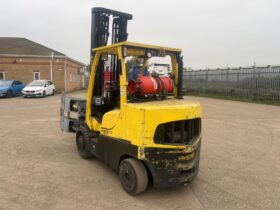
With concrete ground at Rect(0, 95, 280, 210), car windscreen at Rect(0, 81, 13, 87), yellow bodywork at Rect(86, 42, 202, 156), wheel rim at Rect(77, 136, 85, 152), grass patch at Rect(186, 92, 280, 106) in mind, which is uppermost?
car windscreen at Rect(0, 81, 13, 87)

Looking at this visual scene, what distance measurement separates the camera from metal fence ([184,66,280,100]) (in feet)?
64.0

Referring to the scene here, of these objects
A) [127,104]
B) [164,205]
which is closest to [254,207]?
[164,205]

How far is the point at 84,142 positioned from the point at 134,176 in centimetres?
195

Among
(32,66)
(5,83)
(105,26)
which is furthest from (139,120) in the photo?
(32,66)

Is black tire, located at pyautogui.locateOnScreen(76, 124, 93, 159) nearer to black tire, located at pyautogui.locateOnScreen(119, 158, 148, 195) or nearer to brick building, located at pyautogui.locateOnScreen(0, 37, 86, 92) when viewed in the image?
black tire, located at pyautogui.locateOnScreen(119, 158, 148, 195)

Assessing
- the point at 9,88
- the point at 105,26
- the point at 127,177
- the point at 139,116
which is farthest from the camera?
the point at 9,88

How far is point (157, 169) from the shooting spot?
4.12 metres

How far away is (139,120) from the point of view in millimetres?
3998

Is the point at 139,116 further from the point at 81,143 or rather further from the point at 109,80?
the point at 81,143

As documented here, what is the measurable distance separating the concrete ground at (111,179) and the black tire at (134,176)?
12 cm

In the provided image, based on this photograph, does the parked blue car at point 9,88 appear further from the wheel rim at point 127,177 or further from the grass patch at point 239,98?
the wheel rim at point 127,177

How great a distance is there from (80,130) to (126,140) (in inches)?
74.4

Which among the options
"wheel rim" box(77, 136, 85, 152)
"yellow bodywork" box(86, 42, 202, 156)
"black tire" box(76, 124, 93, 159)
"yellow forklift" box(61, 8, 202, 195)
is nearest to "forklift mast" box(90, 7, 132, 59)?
"yellow forklift" box(61, 8, 202, 195)

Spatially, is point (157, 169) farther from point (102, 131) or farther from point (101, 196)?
point (102, 131)
